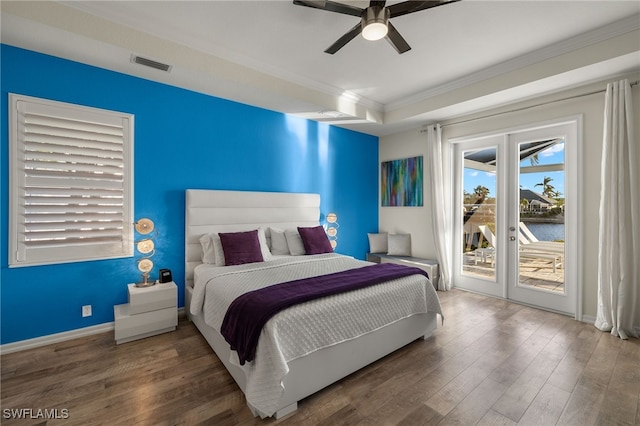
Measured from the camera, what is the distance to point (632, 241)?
113 inches

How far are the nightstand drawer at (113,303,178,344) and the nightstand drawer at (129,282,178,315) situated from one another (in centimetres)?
5

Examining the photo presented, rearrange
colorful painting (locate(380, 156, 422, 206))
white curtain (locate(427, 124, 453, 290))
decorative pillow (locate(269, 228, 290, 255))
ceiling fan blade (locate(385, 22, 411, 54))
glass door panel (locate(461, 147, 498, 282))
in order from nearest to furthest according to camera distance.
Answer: ceiling fan blade (locate(385, 22, 411, 54)) → decorative pillow (locate(269, 228, 290, 255)) → glass door panel (locate(461, 147, 498, 282)) → white curtain (locate(427, 124, 453, 290)) → colorful painting (locate(380, 156, 422, 206))

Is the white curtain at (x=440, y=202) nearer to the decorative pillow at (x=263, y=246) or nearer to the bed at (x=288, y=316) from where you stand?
the bed at (x=288, y=316)

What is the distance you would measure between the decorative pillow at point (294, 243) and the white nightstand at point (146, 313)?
147cm

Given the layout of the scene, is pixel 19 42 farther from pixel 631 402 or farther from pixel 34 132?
pixel 631 402

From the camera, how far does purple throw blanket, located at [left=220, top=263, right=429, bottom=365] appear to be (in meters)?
1.79

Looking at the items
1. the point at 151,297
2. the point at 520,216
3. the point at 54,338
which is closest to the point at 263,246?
the point at 151,297

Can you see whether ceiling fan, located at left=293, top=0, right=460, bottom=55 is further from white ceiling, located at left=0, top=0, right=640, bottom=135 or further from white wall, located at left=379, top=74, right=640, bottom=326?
white wall, located at left=379, top=74, right=640, bottom=326

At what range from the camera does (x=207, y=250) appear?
329 cm

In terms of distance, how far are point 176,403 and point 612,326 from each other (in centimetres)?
409

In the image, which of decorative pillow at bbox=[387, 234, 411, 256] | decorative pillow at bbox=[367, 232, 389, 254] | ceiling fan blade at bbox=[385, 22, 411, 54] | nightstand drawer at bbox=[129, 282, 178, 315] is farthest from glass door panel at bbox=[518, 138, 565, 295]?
nightstand drawer at bbox=[129, 282, 178, 315]

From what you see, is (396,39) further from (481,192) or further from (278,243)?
(481,192)

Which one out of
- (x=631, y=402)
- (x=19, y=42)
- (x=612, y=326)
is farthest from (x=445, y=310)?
(x=19, y=42)

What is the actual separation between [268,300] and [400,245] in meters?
3.57
